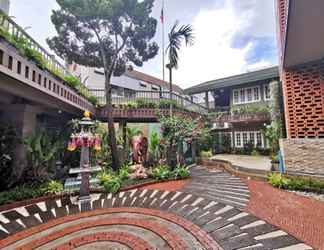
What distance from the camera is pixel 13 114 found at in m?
6.65

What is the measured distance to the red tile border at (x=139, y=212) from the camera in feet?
10.8

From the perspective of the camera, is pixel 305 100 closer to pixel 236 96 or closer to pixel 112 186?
pixel 112 186

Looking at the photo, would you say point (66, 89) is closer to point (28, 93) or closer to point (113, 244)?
point (28, 93)

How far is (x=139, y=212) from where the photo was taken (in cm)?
452

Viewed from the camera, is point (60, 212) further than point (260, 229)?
Yes

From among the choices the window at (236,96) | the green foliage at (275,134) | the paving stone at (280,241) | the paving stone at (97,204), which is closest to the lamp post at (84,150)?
the paving stone at (97,204)

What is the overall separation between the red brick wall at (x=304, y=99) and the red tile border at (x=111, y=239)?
7.33 metres

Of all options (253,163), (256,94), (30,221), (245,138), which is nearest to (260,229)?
(30,221)

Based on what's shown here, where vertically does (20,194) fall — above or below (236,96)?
below

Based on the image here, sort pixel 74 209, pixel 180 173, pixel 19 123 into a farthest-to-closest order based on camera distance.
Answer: pixel 180 173 < pixel 19 123 < pixel 74 209

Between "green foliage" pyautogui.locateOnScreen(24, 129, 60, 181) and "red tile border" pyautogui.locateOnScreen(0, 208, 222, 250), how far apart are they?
2709mm

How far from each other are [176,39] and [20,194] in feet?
30.5

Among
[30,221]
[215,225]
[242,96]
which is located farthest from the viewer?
[242,96]

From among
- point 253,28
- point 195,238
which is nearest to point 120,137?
point 195,238
